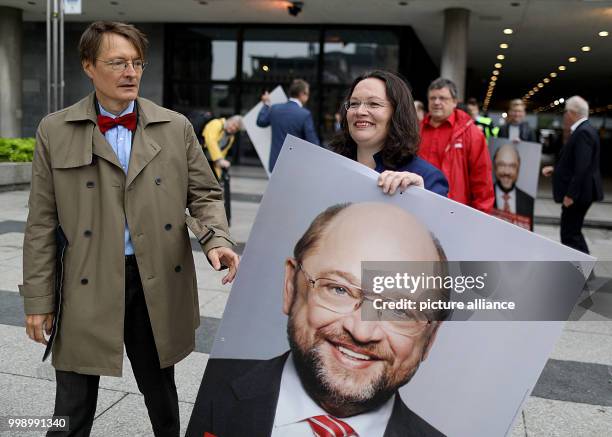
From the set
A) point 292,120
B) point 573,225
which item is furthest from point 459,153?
point 292,120

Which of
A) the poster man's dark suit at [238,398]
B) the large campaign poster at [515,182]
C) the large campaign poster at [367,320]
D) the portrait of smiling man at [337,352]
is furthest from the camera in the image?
the large campaign poster at [515,182]

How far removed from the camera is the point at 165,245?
2.43 meters

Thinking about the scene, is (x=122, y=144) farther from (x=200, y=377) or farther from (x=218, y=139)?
(x=218, y=139)

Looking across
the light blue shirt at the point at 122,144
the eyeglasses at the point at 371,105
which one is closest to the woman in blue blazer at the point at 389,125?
the eyeglasses at the point at 371,105

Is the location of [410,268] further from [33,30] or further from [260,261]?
[33,30]

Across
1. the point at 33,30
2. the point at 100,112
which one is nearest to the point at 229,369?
the point at 100,112

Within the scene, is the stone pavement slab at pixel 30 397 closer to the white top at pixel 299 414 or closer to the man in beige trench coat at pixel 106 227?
the man in beige trench coat at pixel 106 227

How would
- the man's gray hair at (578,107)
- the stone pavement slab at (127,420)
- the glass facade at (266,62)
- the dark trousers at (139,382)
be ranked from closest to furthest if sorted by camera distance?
the dark trousers at (139,382)
the stone pavement slab at (127,420)
the man's gray hair at (578,107)
the glass facade at (266,62)

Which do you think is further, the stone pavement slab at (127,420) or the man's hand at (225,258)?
the stone pavement slab at (127,420)

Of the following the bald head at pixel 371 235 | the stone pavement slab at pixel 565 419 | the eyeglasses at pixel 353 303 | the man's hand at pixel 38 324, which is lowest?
the stone pavement slab at pixel 565 419

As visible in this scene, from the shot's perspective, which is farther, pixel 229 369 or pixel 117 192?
pixel 117 192

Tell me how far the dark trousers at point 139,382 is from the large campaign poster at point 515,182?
4.95 m

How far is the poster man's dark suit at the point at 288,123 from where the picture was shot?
7762mm

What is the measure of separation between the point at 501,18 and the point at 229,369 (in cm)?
1448
